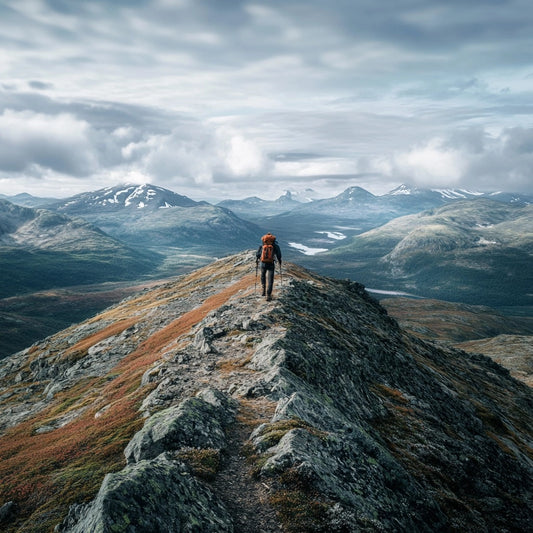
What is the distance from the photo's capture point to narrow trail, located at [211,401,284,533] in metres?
11.9

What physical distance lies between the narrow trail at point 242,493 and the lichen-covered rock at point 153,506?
60 cm

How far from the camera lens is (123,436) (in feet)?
60.7

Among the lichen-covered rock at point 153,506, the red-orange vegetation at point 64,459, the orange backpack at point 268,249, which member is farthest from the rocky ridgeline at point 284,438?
the orange backpack at point 268,249

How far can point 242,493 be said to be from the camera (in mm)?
13367

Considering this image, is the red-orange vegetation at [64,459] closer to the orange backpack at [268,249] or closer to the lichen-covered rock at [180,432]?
the lichen-covered rock at [180,432]

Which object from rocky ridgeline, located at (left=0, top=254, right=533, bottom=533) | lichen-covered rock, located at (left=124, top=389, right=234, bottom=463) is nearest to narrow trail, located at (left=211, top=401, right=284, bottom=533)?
rocky ridgeline, located at (left=0, top=254, right=533, bottom=533)

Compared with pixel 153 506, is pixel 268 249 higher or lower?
higher

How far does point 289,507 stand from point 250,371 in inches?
549

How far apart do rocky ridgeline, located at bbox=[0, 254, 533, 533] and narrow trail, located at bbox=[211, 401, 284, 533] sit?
0.18 feet

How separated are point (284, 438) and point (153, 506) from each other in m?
6.57

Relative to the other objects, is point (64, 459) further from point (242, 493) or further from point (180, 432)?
point (242, 493)

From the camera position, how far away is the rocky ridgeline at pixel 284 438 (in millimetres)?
12219

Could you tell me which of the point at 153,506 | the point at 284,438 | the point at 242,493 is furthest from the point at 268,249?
the point at 153,506

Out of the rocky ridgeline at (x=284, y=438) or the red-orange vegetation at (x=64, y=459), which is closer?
the rocky ridgeline at (x=284, y=438)
